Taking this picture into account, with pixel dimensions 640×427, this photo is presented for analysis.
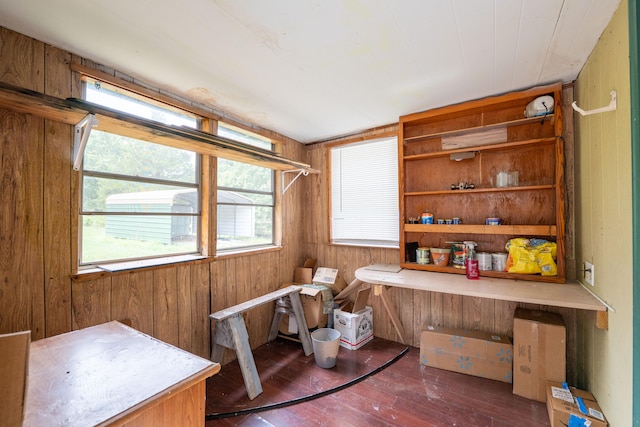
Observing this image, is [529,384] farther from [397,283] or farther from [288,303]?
[288,303]

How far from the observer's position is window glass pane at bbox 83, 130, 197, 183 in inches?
76.0

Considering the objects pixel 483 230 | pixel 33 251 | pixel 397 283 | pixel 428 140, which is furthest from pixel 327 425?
pixel 428 140

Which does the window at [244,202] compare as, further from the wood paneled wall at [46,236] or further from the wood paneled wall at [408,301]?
the wood paneled wall at [46,236]

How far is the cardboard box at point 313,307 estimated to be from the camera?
3.01 m

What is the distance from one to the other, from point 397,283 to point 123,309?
80.6 inches

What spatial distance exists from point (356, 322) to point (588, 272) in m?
1.93

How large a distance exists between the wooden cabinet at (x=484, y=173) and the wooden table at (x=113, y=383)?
7.08 feet

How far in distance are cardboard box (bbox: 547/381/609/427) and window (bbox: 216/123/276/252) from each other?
110 inches

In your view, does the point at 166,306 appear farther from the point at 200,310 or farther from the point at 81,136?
the point at 81,136

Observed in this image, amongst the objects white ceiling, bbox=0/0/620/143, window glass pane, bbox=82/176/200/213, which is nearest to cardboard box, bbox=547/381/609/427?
white ceiling, bbox=0/0/620/143

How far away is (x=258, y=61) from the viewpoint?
1848mm

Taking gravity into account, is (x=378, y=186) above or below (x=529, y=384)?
above

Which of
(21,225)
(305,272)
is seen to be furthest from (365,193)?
(21,225)

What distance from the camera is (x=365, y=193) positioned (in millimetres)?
3340
